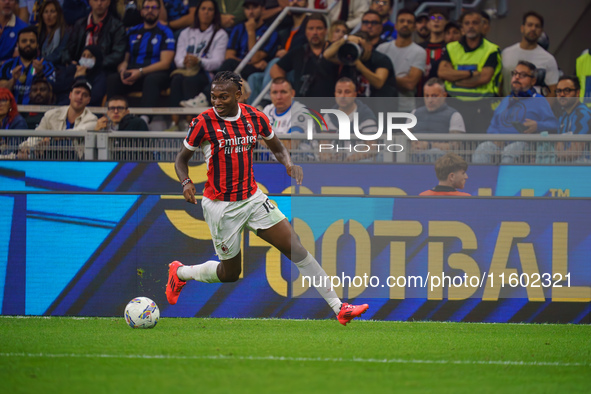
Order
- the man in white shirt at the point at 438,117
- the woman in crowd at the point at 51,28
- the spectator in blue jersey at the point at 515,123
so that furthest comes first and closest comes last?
the woman in crowd at the point at 51,28 < the man in white shirt at the point at 438,117 < the spectator in blue jersey at the point at 515,123

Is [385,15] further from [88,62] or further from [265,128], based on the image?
[265,128]

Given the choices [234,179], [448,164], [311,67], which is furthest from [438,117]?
[234,179]

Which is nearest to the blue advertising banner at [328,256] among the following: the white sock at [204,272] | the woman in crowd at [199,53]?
the white sock at [204,272]

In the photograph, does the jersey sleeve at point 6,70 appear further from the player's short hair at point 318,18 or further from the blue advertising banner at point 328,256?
the blue advertising banner at point 328,256

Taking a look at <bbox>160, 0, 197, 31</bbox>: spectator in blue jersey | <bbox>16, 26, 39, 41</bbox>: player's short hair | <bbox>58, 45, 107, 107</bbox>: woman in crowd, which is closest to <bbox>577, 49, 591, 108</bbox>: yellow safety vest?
<bbox>160, 0, 197, 31</bbox>: spectator in blue jersey

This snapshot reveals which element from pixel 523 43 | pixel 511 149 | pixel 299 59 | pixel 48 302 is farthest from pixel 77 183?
pixel 523 43

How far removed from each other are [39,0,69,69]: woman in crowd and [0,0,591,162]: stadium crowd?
0.02 m

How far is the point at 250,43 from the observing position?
12.0 meters

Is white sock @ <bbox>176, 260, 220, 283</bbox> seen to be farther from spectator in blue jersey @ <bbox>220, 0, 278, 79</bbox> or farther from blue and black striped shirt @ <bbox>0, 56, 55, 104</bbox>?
blue and black striped shirt @ <bbox>0, 56, 55, 104</bbox>

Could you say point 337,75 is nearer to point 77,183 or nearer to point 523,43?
point 523,43

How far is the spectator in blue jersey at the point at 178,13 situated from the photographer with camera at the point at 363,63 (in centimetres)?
307

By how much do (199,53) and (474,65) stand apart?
4109 millimetres

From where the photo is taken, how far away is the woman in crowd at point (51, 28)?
41.8 feet

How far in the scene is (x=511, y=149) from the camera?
8.42 metres
